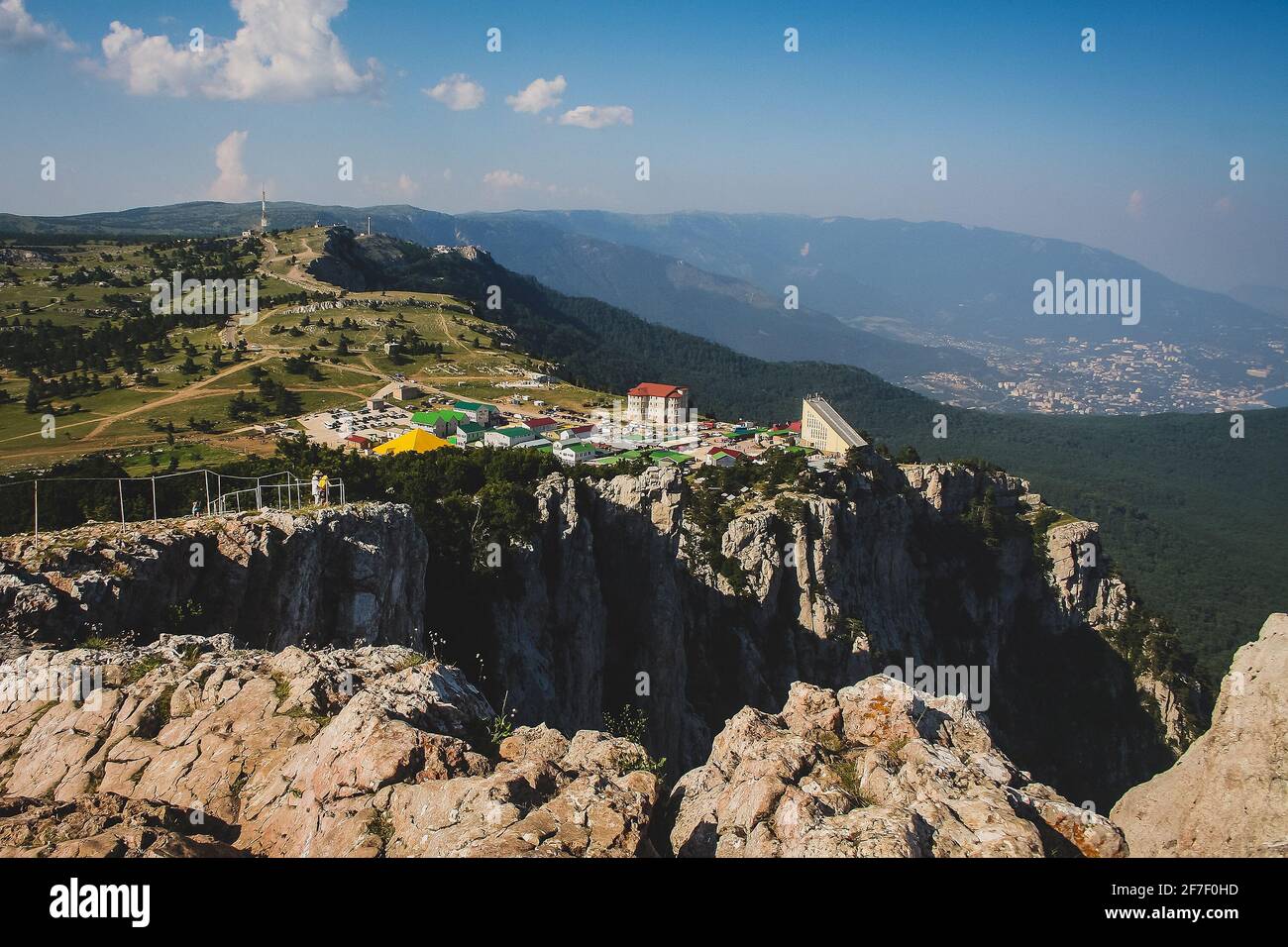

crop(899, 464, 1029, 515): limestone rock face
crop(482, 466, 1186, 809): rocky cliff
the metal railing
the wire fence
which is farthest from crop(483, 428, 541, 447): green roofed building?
the wire fence

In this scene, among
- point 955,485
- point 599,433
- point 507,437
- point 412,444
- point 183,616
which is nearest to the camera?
point 183,616

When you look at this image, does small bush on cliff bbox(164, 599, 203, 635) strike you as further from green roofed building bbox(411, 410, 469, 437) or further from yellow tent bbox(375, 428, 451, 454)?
green roofed building bbox(411, 410, 469, 437)

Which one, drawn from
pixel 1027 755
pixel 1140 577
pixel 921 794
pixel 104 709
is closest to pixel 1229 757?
pixel 921 794

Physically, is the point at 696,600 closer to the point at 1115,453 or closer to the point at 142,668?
the point at 142,668

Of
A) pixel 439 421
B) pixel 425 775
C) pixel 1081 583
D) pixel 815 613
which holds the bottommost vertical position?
pixel 1081 583

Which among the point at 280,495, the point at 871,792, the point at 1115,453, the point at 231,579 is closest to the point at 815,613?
the point at 280,495
